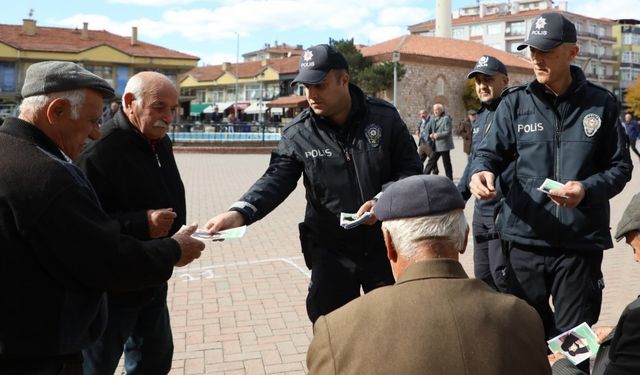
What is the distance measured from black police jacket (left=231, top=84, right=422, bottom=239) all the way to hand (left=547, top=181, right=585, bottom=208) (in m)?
0.78

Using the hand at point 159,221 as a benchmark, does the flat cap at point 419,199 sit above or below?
above

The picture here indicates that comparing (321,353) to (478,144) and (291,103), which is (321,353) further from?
(291,103)

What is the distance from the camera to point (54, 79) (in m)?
2.45

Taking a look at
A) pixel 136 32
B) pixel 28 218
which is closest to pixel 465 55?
pixel 136 32

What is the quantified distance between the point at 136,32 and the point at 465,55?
109ft

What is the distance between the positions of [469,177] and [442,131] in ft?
33.4

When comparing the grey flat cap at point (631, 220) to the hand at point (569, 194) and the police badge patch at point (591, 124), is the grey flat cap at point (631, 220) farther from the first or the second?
the police badge patch at point (591, 124)

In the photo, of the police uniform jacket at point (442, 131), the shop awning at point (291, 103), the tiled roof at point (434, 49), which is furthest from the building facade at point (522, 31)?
the police uniform jacket at point (442, 131)

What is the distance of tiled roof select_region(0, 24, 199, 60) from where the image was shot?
55522 mm

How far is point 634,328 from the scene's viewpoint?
7.13 feet

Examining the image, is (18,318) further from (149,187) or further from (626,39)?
(626,39)

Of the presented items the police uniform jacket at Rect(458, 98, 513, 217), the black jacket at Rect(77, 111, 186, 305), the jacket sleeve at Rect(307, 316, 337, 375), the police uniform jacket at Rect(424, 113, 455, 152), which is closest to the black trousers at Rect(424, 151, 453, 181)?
the police uniform jacket at Rect(424, 113, 455, 152)

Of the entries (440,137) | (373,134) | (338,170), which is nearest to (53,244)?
(338,170)

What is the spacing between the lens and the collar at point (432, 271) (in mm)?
1917
